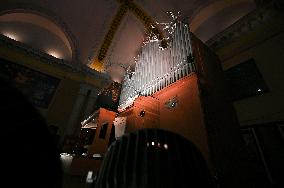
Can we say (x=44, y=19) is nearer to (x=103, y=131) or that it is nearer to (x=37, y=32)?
(x=37, y=32)

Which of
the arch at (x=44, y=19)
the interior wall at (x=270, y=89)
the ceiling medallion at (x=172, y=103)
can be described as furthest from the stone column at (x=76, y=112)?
the interior wall at (x=270, y=89)

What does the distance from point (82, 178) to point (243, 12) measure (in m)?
7.76

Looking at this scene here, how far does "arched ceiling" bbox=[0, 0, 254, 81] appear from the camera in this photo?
22.3 ft

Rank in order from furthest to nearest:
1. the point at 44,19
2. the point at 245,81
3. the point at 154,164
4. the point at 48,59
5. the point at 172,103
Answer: the point at 44,19, the point at 48,59, the point at 245,81, the point at 172,103, the point at 154,164

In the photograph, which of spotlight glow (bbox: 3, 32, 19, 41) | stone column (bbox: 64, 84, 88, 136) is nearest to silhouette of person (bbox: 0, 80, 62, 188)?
stone column (bbox: 64, 84, 88, 136)

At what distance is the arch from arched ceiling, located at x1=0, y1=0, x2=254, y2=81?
41 mm

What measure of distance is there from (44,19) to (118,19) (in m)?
3.42

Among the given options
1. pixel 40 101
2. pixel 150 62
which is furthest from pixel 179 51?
pixel 40 101

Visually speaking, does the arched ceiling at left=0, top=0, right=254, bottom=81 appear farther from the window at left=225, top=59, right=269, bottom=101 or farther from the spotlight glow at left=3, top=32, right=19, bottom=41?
the window at left=225, top=59, right=269, bottom=101

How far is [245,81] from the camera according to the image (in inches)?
196

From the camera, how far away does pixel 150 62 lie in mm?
5922

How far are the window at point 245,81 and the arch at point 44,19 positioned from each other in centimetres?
695

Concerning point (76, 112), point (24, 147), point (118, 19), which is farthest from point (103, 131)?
point (118, 19)

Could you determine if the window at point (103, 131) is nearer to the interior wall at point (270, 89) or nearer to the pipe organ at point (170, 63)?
the pipe organ at point (170, 63)
